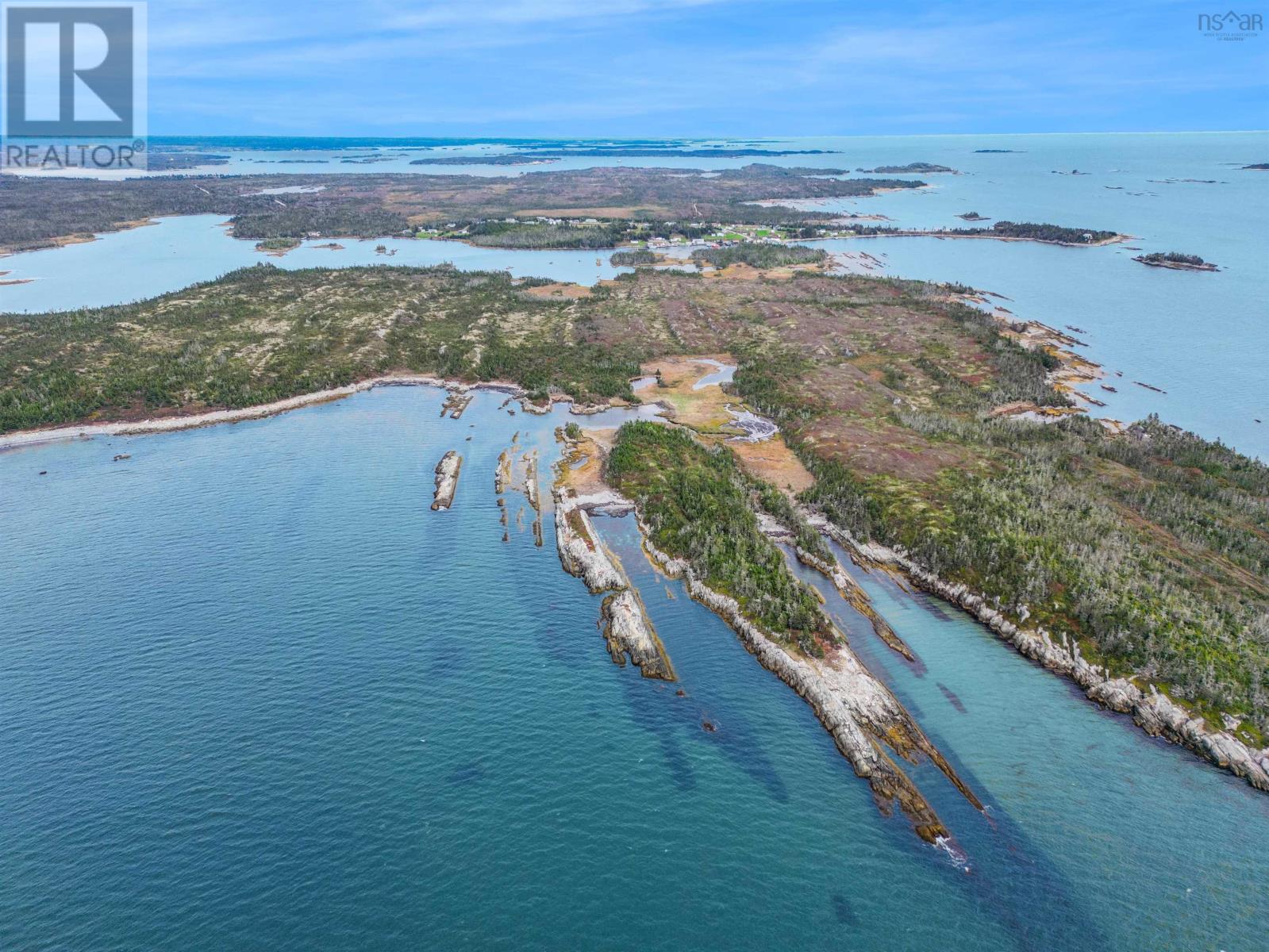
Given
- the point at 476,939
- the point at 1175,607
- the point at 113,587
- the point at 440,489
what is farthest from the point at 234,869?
the point at 1175,607

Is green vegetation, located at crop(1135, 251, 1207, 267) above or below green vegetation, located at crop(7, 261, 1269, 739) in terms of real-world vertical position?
above

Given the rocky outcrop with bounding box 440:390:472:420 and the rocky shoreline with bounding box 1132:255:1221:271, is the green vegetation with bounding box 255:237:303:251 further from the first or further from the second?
the rocky shoreline with bounding box 1132:255:1221:271

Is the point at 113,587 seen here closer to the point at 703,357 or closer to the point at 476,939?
the point at 476,939

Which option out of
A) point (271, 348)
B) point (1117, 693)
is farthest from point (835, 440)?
point (271, 348)

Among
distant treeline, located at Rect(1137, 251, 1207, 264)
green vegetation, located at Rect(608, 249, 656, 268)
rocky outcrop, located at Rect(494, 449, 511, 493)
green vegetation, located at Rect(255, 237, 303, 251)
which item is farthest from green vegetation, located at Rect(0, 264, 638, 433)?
distant treeline, located at Rect(1137, 251, 1207, 264)

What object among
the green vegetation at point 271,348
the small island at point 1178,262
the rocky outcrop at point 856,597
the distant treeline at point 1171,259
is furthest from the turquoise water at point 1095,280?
the rocky outcrop at point 856,597

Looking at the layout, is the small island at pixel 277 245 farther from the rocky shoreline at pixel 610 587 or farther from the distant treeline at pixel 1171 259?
the distant treeline at pixel 1171 259
